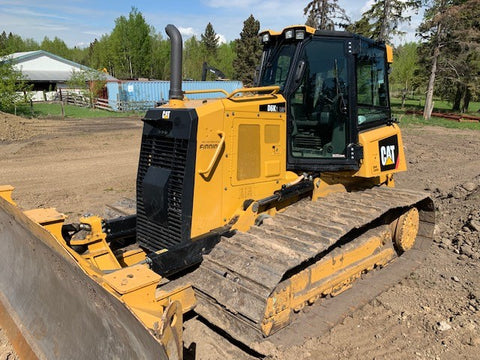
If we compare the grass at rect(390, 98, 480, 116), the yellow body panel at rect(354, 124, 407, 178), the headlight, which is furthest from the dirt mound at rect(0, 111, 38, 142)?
the grass at rect(390, 98, 480, 116)

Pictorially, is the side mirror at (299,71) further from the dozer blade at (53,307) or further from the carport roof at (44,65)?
the carport roof at (44,65)

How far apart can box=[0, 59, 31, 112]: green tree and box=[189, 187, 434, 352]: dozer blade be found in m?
25.0

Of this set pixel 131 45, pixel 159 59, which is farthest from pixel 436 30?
pixel 159 59

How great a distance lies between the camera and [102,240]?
12.8 feet

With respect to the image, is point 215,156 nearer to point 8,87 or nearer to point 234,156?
point 234,156

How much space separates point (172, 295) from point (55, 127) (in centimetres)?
1972

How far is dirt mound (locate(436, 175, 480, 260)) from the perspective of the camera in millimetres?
5938

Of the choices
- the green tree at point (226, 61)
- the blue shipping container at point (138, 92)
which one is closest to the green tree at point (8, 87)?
the blue shipping container at point (138, 92)

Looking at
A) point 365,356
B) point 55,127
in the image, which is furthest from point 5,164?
point 365,356

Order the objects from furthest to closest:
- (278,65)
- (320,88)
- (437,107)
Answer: (437,107) < (278,65) < (320,88)

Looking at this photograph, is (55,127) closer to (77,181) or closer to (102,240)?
(77,181)

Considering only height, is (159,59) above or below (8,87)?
above

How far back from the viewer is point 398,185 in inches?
377

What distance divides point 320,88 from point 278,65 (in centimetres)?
59
